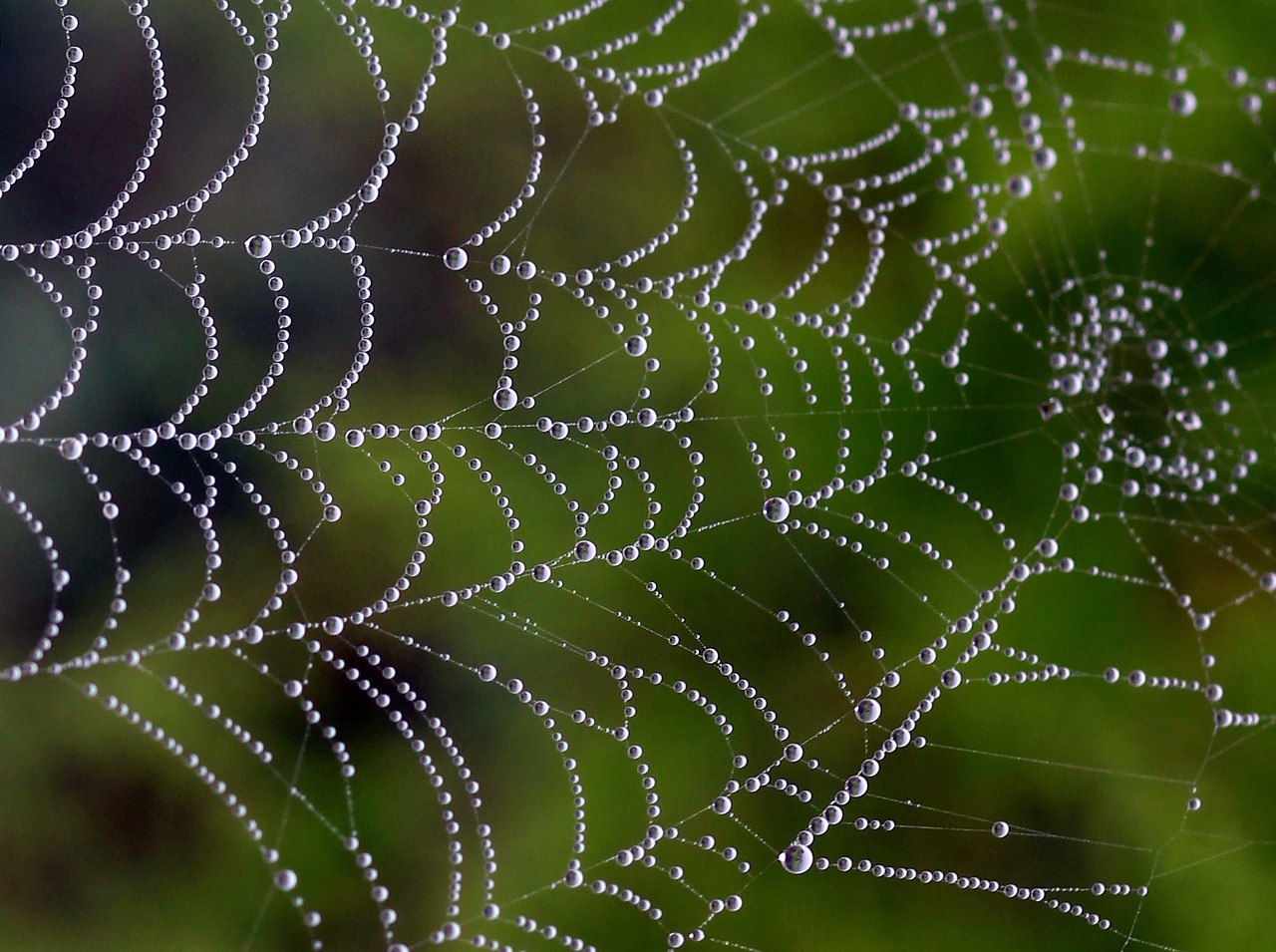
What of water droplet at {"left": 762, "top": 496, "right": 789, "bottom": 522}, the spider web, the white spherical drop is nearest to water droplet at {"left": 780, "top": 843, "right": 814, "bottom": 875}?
the spider web

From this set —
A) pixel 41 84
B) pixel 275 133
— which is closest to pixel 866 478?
pixel 275 133

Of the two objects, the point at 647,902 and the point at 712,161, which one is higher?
the point at 712,161

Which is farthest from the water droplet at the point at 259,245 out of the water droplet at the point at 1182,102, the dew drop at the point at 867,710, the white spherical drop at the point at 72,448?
the water droplet at the point at 1182,102

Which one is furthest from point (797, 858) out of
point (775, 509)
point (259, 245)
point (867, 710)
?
point (259, 245)

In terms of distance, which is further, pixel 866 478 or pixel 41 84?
pixel 866 478

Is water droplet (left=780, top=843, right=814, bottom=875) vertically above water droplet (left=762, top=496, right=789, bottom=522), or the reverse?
water droplet (left=762, top=496, right=789, bottom=522)

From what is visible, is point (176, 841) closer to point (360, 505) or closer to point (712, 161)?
point (360, 505)

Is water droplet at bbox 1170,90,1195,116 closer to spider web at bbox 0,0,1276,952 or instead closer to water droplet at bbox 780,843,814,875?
spider web at bbox 0,0,1276,952

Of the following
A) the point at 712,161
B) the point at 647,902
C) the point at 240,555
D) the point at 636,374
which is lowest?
the point at 647,902
